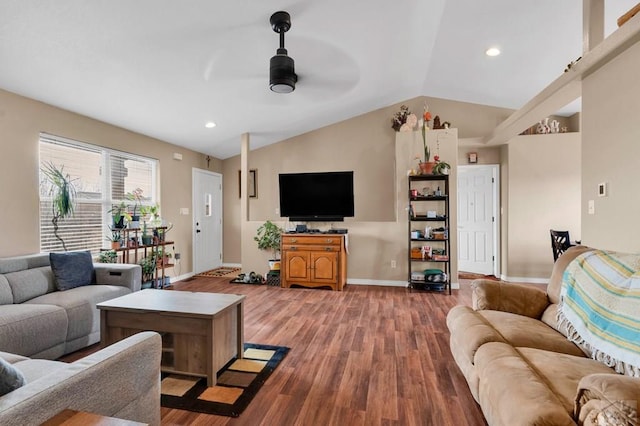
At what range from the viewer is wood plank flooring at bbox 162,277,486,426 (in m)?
1.78

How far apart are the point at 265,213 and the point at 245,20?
391cm

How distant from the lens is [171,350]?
2225 millimetres

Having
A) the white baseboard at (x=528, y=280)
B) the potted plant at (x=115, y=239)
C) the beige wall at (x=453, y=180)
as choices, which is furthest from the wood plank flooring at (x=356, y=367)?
the potted plant at (x=115, y=239)

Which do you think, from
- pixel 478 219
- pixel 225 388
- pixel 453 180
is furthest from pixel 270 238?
pixel 478 219

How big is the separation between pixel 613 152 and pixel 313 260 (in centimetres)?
356

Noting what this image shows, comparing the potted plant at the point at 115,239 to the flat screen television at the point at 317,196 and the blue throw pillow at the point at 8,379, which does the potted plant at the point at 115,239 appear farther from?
the blue throw pillow at the point at 8,379

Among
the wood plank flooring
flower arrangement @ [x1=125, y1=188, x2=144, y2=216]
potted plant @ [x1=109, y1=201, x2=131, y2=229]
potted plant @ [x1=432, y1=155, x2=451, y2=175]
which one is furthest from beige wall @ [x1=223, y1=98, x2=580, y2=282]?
potted plant @ [x1=109, y1=201, x2=131, y2=229]

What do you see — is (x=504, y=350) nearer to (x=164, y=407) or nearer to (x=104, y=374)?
(x=104, y=374)

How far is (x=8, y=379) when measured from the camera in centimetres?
105

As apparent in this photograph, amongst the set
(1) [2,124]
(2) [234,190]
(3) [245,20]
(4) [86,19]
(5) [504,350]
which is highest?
(3) [245,20]

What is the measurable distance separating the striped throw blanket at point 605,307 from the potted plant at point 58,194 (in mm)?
4553

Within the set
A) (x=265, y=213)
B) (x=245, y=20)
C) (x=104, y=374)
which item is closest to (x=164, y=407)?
(x=104, y=374)

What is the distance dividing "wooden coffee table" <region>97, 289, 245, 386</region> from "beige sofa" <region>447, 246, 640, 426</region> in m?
1.59

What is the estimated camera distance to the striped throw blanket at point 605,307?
1384 millimetres
